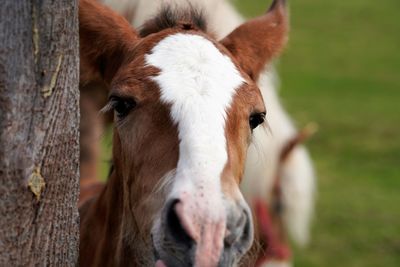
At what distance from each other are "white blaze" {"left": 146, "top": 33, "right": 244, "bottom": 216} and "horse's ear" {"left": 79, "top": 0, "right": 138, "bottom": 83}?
297mm

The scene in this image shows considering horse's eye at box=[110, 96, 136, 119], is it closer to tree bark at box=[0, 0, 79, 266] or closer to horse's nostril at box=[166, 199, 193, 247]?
tree bark at box=[0, 0, 79, 266]

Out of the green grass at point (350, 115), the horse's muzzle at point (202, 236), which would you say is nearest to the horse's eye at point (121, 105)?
the horse's muzzle at point (202, 236)

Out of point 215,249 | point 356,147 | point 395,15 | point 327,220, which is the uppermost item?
point 215,249

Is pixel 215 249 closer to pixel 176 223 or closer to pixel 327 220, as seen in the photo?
pixel 176 223

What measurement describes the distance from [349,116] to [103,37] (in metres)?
11.8

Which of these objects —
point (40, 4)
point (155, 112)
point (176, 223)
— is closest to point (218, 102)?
point (155, 112)

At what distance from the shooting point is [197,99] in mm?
2783

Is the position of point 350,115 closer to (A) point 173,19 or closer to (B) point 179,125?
(A) point 173,19

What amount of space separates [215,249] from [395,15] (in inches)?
865

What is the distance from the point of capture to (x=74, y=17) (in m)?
2.63

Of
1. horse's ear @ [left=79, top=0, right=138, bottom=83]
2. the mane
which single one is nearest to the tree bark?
horse's ear @ [left=79, top=0, right=138, bottom=83]

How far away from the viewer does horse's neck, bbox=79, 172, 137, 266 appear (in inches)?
127

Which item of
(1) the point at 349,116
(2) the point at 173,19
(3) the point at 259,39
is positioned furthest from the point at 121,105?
(1) the point at 349,116

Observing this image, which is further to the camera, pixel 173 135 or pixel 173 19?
pixel 173 19
